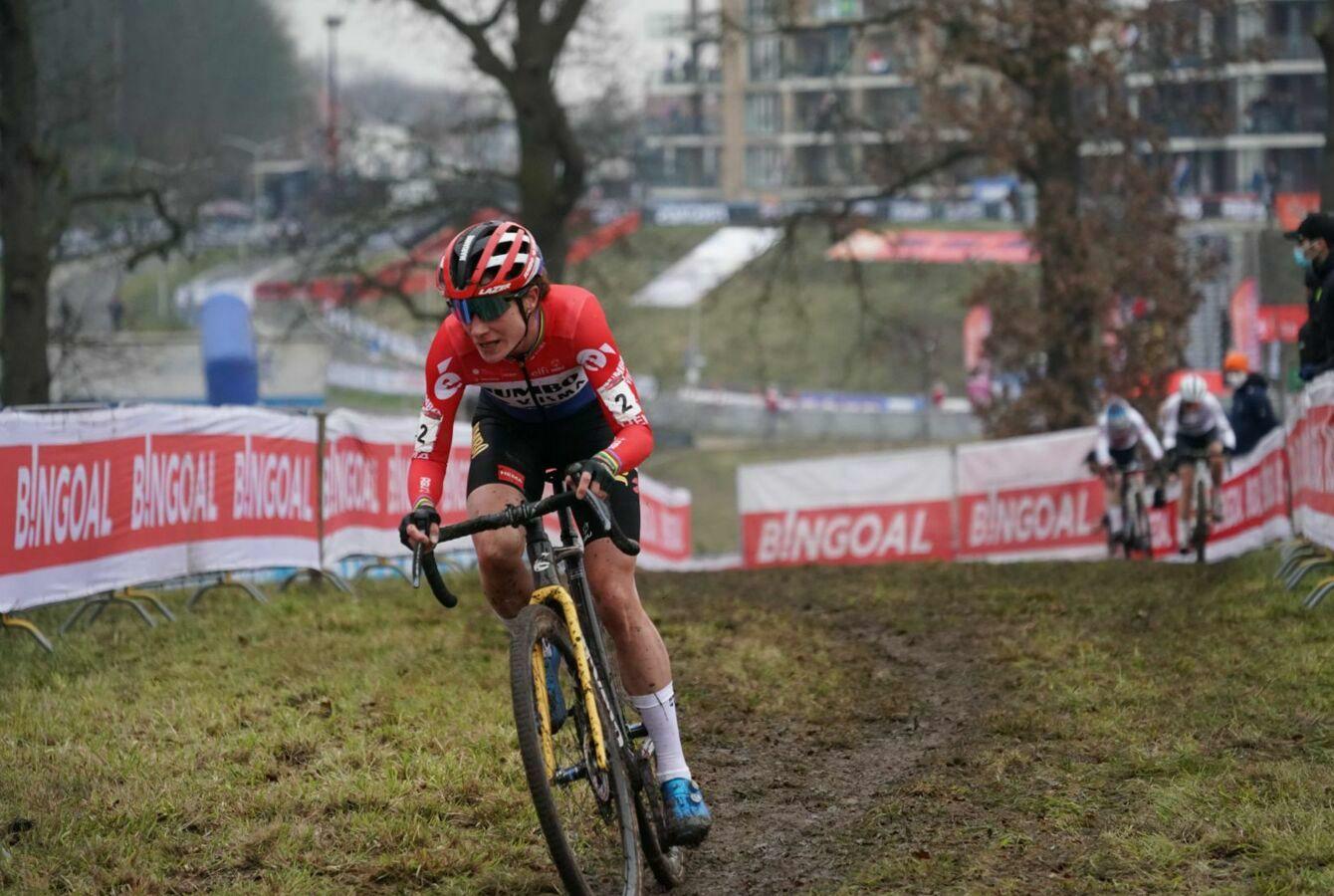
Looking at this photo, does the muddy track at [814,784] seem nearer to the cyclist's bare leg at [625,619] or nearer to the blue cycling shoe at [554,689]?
the cyclist's bare leg at [625,619]

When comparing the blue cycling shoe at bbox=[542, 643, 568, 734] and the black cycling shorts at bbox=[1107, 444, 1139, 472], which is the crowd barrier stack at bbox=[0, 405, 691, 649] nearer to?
the blue cycling shoe at bbox=[542, 643, 568, 734]

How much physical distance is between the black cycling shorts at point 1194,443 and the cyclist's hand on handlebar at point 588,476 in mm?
12030

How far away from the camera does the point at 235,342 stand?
2539 cm

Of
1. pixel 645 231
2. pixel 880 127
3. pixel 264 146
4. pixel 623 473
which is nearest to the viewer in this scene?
pixel 623 473

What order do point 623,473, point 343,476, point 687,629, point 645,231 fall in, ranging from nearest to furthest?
point 623,473 → point 687,629 → point 343,476 → point 645,231

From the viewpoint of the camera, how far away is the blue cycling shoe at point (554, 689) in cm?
519

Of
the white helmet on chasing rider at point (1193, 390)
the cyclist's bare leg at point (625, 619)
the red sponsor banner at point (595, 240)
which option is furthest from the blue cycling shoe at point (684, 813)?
the red sponsor banner at point (595, 240)

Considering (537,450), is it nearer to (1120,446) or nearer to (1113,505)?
(1120,446)

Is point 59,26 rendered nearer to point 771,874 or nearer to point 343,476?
point 343,476

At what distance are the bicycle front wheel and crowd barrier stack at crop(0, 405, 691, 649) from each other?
5.56m

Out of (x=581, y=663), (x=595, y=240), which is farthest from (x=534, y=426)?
(x=595, y=240)

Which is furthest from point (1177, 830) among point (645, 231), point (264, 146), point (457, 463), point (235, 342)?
point (645, 231)

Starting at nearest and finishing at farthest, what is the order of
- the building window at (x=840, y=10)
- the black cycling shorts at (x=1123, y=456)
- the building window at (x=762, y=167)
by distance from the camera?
the black cycling shorts at (x=1123, y=456) → the building window at (x=840, y=10) → the building window at (x=762, y=167)

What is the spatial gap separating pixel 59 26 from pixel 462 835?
25.2 m
